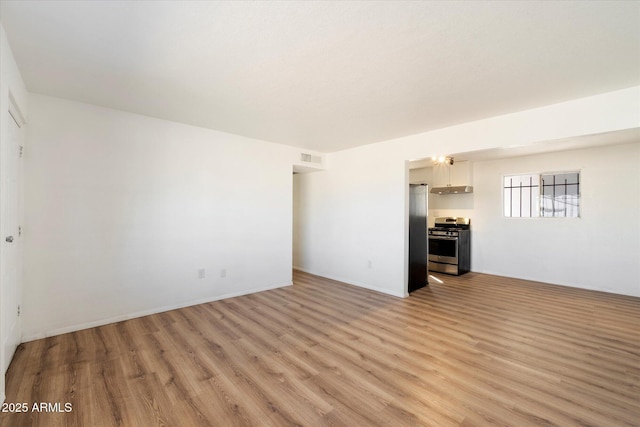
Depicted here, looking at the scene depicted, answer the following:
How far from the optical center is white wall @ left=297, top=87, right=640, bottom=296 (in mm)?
2908

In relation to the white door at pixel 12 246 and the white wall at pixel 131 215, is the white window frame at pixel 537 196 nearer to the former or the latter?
the white wall at pixel 131 215

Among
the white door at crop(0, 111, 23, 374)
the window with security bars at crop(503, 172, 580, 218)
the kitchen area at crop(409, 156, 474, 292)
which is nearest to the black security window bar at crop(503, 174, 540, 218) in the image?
the window with security bars at crop(503, 172, 580, 218)

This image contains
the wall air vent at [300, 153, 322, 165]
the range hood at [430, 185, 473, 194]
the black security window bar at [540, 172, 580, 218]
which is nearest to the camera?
the black security window bar at [540, 172, 580, 218]

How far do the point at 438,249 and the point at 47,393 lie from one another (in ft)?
20.7

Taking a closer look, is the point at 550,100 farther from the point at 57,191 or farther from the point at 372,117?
the point at 57,191

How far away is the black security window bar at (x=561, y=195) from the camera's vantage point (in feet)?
16.7

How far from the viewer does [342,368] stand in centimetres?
234

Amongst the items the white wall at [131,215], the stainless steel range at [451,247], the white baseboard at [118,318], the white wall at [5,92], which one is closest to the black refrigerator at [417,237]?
the stainless steel range at [451,247]

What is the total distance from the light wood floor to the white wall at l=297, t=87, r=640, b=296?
132cm

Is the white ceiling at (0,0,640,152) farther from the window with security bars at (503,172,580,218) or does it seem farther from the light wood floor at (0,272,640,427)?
the window with security bars at (503,172,580,218)

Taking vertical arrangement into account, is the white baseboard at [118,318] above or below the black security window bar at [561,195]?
below

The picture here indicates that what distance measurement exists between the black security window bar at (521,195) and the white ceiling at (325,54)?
3.21 metres

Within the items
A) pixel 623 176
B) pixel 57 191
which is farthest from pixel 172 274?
pixel 623 176

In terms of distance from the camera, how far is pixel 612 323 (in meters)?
3.32
